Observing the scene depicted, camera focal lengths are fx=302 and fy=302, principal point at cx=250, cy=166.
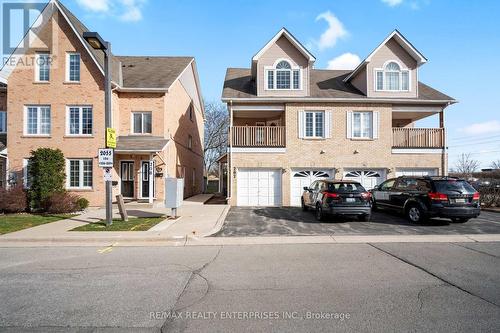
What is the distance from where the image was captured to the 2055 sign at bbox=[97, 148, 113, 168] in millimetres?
10508

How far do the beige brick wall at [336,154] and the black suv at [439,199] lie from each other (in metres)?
5.94

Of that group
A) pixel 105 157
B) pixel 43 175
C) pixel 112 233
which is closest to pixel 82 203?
pixel 43 175

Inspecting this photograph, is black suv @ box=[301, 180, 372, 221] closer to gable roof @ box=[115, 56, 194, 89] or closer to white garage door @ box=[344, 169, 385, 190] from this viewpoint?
white garage door @ box=[344, 169, 385, 190]

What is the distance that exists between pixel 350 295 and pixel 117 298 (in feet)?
11.9

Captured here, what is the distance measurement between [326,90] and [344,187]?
9779 mm

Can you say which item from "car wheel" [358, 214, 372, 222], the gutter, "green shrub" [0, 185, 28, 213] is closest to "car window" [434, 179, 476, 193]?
"car wheel" [358, 214, 372, 222]

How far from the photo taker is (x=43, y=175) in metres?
15.6

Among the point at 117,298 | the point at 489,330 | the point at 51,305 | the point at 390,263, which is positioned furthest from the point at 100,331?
the point at 390,263

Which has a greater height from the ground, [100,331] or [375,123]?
[375,123]

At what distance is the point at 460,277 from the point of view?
18.4 ft

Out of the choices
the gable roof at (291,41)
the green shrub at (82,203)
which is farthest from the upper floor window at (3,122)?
the gable roof at (291,41)

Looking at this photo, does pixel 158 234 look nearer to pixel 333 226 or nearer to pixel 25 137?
pixel 333 226

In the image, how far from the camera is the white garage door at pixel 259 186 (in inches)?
708
